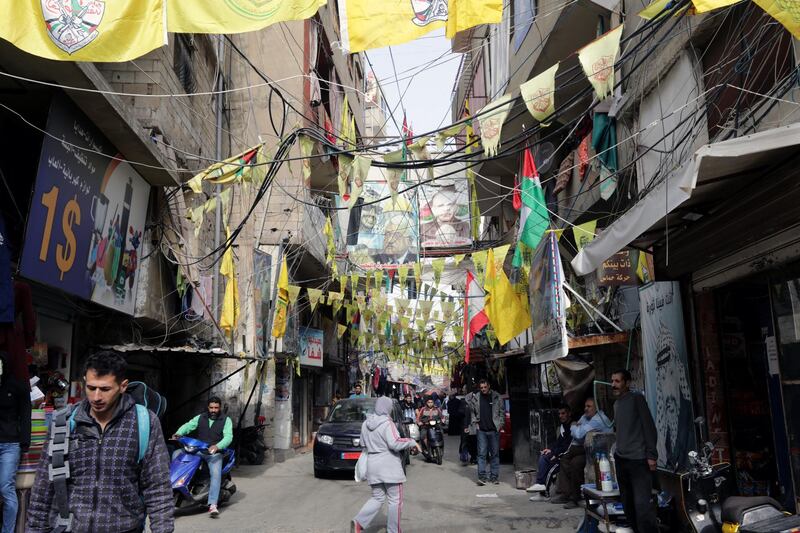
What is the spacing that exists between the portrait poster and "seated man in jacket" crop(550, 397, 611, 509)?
14.3 metres

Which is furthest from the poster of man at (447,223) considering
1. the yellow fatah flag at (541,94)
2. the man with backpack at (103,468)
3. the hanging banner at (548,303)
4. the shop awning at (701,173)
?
the man with backpack at (103,468)

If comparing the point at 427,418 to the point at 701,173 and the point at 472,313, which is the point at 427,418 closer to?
the point at 472,313

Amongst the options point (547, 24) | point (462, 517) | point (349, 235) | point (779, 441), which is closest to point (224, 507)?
point (462, 517)

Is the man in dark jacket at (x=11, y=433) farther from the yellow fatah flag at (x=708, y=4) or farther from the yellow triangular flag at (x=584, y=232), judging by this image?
the yellow triangular flag at (x=584, y=232)

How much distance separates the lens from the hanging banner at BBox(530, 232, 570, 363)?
762 centimetres

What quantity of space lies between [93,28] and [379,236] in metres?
21.3

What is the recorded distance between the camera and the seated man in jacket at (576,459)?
9.85 metres

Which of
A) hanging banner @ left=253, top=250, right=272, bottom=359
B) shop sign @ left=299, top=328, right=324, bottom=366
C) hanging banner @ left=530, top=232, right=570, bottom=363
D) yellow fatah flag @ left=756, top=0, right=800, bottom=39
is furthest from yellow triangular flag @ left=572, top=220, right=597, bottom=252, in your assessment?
shop sign @ left=299, top=328, right=324, bottom=366

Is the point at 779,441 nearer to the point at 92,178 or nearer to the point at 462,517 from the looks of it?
the point at 462,517

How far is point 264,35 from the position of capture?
63.0 feet

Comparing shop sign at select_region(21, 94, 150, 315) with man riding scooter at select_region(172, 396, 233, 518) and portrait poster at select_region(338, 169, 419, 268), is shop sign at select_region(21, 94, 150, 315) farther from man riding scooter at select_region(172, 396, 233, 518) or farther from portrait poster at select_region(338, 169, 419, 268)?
portrait poster at select_region(338, 169, 419, 268)

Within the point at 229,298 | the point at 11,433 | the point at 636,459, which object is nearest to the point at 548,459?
the point at 636,459

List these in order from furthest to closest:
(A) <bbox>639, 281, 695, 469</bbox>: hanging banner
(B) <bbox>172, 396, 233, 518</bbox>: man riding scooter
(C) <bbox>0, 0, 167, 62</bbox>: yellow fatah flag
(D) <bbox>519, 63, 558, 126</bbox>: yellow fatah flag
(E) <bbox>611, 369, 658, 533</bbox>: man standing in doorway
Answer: (B) <bbox>172, 396, 233, 518</bbox>: man riding scooter < (A) <bbox>639, 281, 695, 469</bbox>: hanging banner < (D) <bbox>519, 63, 558, 126</bbox>: yellow fatah flag < (E) <bbox>611, 369, 658, 533</bbox>: man standing in doorway < (C) <bbox>0, 0, 167, 62</bbox>: yellow fatah flag

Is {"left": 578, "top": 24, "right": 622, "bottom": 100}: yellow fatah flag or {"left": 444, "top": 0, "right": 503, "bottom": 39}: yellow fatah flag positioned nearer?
{"left": 444, "top": 0, "right": 503, "bottom": 39}: yellow fatah flag
